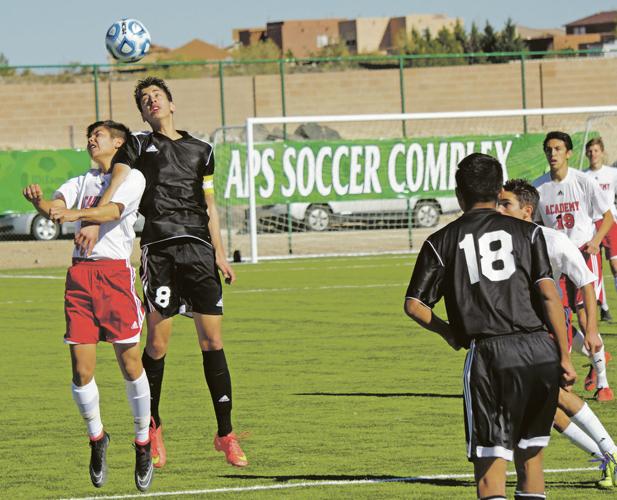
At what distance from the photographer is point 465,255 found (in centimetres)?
578

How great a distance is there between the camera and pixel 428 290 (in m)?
5.90

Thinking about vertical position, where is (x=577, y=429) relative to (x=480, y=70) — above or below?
below

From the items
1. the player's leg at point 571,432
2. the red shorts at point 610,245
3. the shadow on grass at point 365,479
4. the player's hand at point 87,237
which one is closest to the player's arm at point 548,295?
the player's leg at point 571,432

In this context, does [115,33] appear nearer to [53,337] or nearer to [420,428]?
[53,337]

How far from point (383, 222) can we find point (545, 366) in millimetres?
25731

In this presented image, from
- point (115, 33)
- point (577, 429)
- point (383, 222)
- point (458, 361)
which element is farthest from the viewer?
point (383, 222)

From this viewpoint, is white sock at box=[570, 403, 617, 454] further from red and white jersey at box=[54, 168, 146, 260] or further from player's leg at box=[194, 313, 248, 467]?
red and white jersey at box=[54, 168, 146, 260]

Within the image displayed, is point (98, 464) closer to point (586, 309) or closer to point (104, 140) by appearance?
point (104, 140)

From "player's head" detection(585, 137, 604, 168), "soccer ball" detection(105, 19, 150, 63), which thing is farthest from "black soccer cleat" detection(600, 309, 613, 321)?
"soccer ball" detection(105, 19, 150, 63)

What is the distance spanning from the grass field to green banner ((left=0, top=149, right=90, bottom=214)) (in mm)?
10079

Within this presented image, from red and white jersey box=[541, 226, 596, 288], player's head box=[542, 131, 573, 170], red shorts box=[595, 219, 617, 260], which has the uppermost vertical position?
player's head box=[542, 131, 573, 170]

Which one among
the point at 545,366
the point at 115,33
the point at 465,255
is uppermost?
the point at 115,33

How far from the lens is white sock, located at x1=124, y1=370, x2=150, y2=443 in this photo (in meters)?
8.07

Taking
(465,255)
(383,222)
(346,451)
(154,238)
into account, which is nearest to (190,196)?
(154,238)
